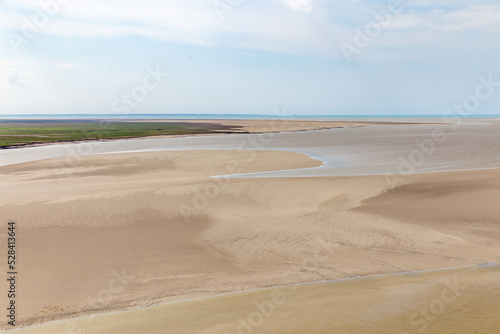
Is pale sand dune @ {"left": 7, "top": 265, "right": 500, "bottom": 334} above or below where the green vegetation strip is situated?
below

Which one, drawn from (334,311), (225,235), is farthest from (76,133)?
(334,311)

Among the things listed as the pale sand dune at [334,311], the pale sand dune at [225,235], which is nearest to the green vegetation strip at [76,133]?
the pale sand dune at [225,235]

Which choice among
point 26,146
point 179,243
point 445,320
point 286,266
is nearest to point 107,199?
point 179,243

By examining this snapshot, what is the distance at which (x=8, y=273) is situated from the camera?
9781 millimetres

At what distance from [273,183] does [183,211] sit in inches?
259

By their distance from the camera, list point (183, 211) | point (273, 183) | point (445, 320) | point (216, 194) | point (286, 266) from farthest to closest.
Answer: point (273, 183) → point (216, 194) → point (183, 211) → point (286, 266) → point (445, 320)

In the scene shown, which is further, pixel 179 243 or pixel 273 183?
pixel 273 183

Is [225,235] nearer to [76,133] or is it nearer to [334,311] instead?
[334,311]

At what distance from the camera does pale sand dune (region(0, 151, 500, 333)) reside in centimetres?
905

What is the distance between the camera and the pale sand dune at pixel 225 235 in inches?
356

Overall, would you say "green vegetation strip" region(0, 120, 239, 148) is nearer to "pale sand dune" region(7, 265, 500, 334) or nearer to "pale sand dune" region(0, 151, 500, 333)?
"pale sand dune" region(0, 151, 500, 333)

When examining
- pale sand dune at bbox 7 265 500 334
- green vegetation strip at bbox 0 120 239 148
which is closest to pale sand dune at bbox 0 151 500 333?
pale sand dune at bbox 7 265 500 334

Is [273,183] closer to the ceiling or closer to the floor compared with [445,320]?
closer to the ceiling

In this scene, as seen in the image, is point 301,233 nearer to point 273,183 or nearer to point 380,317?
point 380,317
